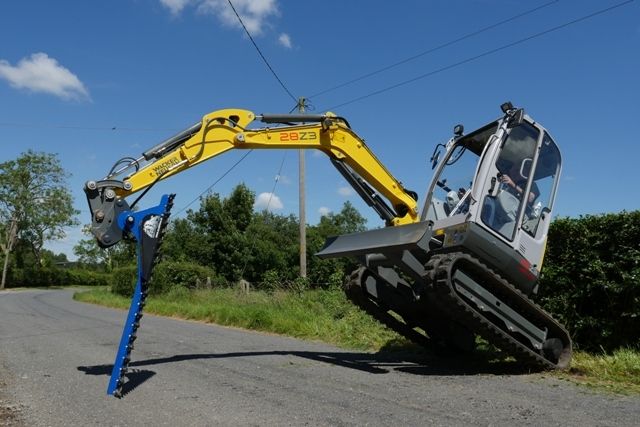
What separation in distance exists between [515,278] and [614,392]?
162 cm

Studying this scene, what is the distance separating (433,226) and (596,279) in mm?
2568

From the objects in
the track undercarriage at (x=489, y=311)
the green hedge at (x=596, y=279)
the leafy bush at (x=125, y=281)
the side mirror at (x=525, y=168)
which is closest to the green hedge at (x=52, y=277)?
the leafy bush at (x=125, y=281)

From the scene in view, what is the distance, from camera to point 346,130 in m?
8.34

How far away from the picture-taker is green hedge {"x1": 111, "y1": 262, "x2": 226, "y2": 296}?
2502 centimetres

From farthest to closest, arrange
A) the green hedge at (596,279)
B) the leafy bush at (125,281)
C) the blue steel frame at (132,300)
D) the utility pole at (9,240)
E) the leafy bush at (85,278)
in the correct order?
the leafy bush at (85,278) → the utility pole at (9,240) → the leafy bush at (125,281) → the green hedge at (596,279) → the blue steel frame at (132,300)

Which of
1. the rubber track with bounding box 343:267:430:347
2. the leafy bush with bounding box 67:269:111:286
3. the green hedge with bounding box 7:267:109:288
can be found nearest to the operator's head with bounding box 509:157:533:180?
the rubber track with bounding box 343:267:430:347

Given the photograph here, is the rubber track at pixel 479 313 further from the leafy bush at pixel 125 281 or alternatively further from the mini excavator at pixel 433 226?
the leafy bush at pixel 125 281

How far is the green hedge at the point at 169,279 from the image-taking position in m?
25.0

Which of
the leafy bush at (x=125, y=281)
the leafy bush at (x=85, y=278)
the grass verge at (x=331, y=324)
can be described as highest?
the leafy bush at (x=85, y=278)

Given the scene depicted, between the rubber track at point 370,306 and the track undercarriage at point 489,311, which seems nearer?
the track undercarriage at point 489,311

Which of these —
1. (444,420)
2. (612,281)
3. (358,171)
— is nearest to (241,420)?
(444,420)

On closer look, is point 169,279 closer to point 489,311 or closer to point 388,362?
point 388,362

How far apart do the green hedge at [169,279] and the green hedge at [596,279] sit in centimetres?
1783

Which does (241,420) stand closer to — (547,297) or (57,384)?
(57,384)
